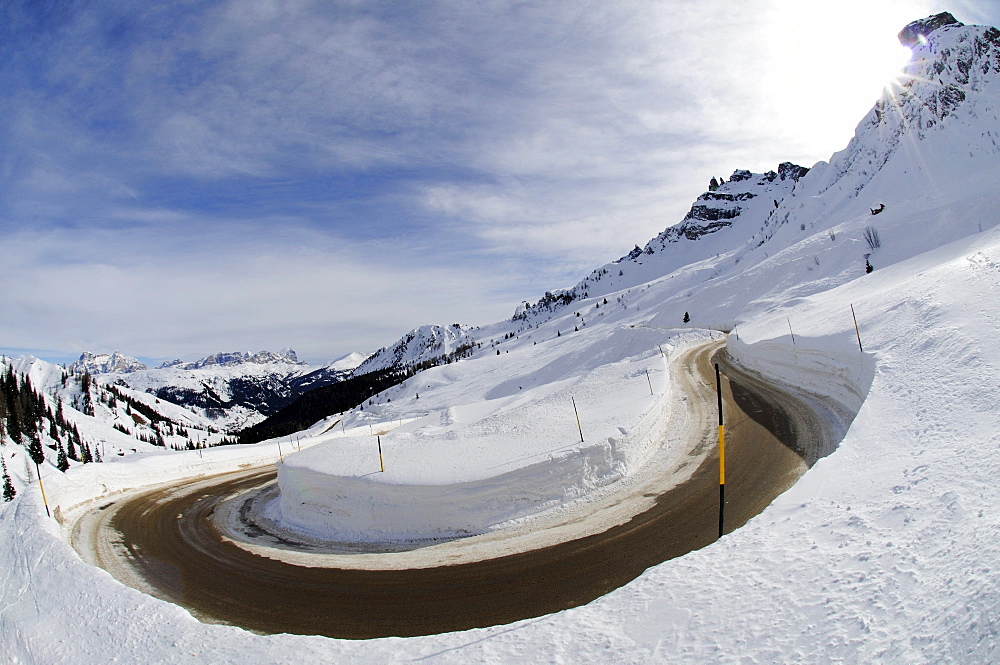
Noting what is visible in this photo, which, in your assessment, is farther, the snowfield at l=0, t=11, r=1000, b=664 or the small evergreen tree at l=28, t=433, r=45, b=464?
the small evergreen tree at l=28, t=433, r=45, b=464

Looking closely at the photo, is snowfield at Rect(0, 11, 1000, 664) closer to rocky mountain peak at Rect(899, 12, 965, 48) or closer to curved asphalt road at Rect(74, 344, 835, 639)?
curved asphalt road at Rect(74, 344, 835, 639)

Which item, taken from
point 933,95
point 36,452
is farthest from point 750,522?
point 933,95

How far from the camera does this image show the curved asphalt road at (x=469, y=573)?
8.08 meters

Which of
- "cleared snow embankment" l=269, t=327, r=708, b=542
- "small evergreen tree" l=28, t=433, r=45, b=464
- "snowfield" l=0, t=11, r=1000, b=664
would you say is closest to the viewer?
"snowfield" l=0, t=11, r=1000, b=664

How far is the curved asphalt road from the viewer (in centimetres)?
808

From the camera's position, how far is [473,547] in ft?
35.2

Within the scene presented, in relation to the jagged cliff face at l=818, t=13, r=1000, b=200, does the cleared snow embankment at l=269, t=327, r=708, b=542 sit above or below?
below

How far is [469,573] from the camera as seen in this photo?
9.40 meters

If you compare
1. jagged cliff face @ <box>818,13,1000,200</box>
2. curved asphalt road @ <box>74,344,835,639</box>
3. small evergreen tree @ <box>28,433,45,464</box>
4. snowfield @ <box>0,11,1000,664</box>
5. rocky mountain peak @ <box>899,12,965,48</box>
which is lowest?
curved asphalt road @ <box>74,344,835,639</box>

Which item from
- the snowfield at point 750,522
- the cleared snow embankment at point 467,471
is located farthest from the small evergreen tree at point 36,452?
the cleared snow embankment at point 467,471

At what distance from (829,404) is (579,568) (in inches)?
504

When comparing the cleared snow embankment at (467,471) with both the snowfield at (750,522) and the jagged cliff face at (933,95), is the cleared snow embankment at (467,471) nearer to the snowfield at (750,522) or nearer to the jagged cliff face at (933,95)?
the snowfield at (750,522)

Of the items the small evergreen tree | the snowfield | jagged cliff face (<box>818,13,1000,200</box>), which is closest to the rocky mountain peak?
jagged cliff face (<box>818,13,1000,200</box>)

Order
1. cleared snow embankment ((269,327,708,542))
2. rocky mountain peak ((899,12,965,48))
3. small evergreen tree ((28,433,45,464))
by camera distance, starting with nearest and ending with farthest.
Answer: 1. cleared snow embankment ((269,327,708,542))
2. small evergreen tree ((28,433,45,464))
3. rocky mountain peak ((899,12,965,48))
